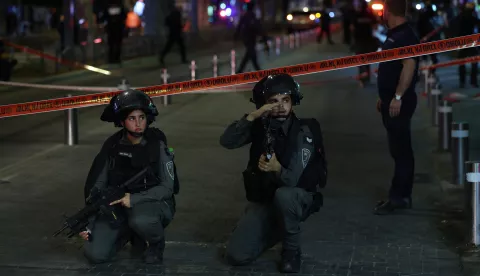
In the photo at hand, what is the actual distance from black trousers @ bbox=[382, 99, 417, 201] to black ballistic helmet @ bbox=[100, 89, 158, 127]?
241cm

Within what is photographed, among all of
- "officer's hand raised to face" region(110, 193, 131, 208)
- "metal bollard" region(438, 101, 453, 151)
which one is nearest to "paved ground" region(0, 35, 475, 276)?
"metal bollard" region(438, 101, 453, 151)

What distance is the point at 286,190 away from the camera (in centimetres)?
679

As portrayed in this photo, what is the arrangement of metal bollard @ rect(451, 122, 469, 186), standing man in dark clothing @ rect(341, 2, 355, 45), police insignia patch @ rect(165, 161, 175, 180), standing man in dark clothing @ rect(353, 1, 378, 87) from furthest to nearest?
standing man in dark clothing @ rect(341, 2, 355, 45)
standing man in dark clothing @ rect(353, 1, 378, 87)
metal bollard @ rect(451, 122, 469, 186)
police insignia patch @ rect(165, 161, 175, 180)

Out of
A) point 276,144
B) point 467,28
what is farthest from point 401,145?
point 467,28

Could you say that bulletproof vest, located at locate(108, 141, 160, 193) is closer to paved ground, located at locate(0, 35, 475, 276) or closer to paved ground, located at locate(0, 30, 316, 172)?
paved ground, located at locate(0, 35, 475, 276)

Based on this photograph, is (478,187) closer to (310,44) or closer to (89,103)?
(89,103)

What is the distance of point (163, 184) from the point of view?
707cm

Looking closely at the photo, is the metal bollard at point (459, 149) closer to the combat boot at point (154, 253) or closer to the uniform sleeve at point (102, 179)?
the combat boot at point (154, 253)

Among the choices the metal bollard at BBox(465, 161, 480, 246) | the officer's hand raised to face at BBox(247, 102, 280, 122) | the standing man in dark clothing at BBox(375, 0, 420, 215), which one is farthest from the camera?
the standing man in dark clothing at BBox(375, 0, 420, 215)

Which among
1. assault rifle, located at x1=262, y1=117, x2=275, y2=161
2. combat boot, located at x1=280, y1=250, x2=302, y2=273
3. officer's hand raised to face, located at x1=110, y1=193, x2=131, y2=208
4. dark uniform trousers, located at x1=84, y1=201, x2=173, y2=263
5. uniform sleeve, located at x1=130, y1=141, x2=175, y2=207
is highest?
assault rifle, located at x1=262, y1=117, x2=275, y2=161

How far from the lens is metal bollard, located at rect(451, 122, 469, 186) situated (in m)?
9.59

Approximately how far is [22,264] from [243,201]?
280cm

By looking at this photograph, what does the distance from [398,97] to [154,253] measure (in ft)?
8.36

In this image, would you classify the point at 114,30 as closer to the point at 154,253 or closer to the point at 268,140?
the point at 154,253
